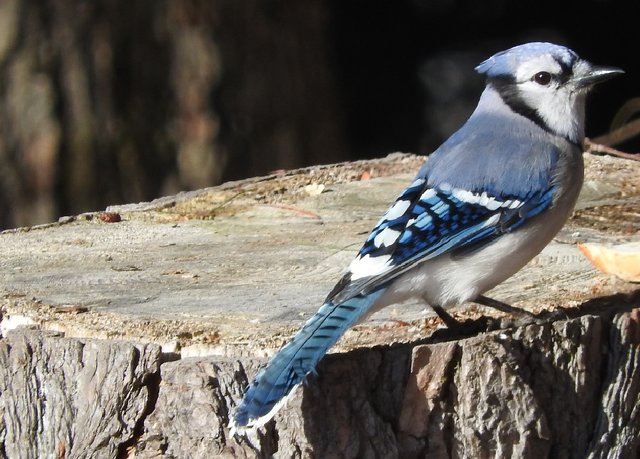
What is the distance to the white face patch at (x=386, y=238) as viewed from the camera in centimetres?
Answer: 213

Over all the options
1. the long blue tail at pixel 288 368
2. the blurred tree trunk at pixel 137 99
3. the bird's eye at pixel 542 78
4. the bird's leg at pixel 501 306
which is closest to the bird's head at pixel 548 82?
the bird's eye at pixel 542 78

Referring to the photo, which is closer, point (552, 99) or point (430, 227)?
point (430, 227)

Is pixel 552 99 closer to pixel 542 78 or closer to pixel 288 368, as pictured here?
pixel 542 78

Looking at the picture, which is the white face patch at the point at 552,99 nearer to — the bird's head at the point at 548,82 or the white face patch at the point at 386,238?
the bird's head at the point at 548,82

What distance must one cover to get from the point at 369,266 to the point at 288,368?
318 mm

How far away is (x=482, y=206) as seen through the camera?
2.29 m

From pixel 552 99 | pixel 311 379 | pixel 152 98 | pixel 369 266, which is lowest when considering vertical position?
pixel 311 379

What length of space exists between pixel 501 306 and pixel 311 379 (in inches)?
18.8

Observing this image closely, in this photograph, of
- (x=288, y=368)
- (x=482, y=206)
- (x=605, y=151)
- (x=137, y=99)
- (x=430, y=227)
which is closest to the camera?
(x=288, y=368)

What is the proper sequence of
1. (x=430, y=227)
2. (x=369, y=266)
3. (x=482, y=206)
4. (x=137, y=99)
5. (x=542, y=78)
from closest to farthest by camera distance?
(x=369, y=266)
(x=430, y=227)
(x=482, y=206)
(x=542, y=78)
(x=137, y=99)

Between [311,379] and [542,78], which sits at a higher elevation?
[542,78]

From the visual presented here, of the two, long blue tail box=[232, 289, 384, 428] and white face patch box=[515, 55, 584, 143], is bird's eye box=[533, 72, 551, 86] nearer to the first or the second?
white face patch box=[515, 55, 584, 143]

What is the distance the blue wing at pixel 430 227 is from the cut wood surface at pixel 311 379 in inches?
4.6

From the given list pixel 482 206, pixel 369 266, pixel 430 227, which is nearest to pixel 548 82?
pixel 482 206
